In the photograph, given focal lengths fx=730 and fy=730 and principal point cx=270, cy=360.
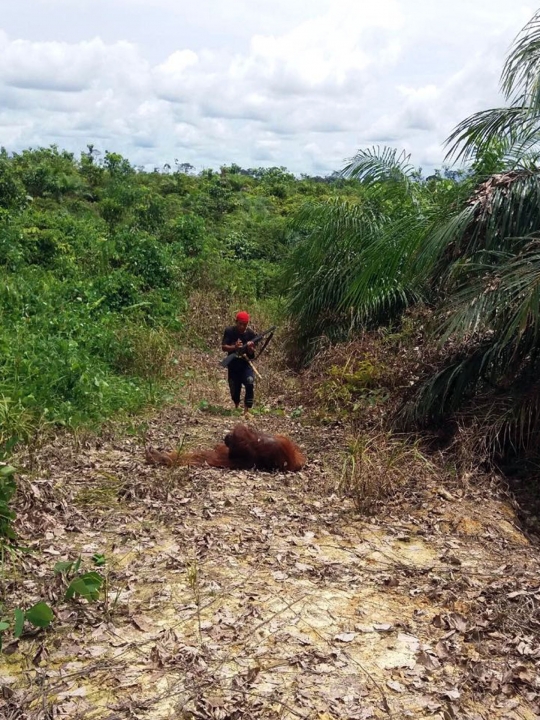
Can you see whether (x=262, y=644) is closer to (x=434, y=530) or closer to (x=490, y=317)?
(x=434, y=530)

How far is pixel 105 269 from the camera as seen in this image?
1328 centimetres

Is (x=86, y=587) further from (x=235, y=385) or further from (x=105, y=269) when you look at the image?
(x=105, y=269)

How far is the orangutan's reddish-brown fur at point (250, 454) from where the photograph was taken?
6473 millimetres

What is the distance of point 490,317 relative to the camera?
6.43m

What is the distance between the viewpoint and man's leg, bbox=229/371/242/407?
8.93m

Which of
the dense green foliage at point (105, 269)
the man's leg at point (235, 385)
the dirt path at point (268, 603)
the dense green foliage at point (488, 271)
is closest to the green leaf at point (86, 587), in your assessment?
the dirt path at point (268, 603)

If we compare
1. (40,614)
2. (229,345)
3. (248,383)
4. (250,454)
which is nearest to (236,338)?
(229,345)

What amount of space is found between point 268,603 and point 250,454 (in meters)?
2.36

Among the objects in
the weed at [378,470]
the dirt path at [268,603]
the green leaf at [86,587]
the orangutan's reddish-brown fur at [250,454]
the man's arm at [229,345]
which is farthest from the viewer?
the man's arm at [229,345]

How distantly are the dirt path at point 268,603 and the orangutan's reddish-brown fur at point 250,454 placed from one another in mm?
207

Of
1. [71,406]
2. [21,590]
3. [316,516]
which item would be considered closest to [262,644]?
[21,590]

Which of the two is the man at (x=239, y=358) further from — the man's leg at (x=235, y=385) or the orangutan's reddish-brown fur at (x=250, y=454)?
the orangutan's reddish-brown fur at (x=250, y=454)

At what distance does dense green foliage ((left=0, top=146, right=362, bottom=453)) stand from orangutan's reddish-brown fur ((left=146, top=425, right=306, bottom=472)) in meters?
1.30

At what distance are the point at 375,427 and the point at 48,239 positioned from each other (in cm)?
800
